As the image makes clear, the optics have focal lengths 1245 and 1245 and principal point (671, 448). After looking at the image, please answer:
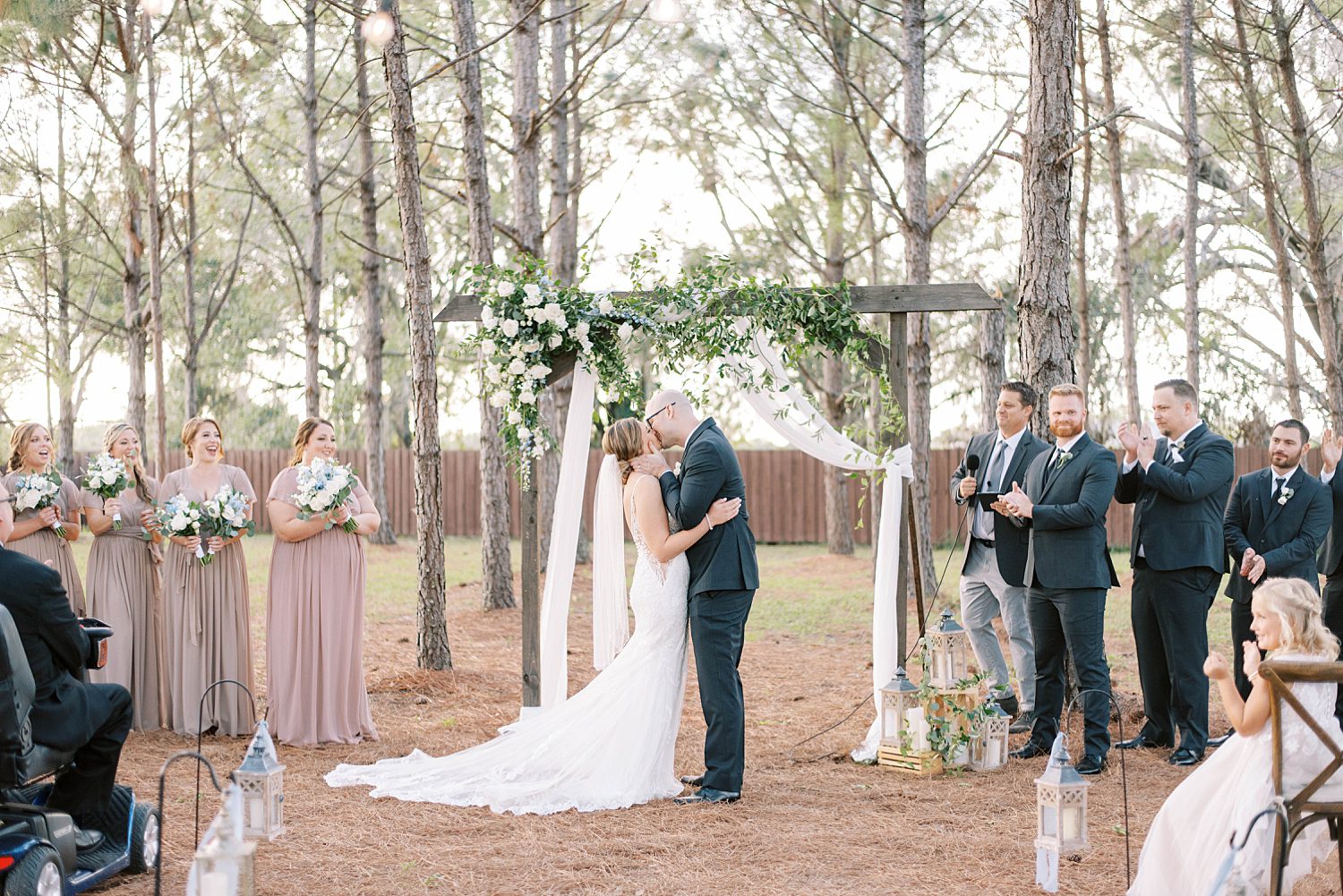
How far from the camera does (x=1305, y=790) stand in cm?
382

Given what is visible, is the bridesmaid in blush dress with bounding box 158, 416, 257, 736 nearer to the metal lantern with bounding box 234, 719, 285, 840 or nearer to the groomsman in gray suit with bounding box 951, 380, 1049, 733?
the metal lantern with bounding box 234, 719, 285, 840

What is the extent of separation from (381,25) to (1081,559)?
5.95 meters

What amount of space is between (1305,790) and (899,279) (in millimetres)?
19409

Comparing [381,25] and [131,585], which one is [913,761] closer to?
[131,585]

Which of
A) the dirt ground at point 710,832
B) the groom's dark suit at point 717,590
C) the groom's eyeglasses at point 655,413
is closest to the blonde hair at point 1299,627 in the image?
the dirt ground at point 710,832

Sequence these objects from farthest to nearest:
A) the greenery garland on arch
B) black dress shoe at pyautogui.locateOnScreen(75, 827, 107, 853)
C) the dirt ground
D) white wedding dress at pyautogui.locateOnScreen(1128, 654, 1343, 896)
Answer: the greenery garland on arch < the dirt ground < black dress shoe at pyautogui.locateOnScreen(75, 827, 107, 853) < white wedding dress at pyautogui.locateOnScreen(1128, 654, 1343, 896)

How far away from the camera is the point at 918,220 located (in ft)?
41.5

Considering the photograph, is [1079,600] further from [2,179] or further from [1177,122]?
[2,179]

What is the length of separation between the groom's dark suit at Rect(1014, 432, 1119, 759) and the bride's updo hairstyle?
6.95 feet

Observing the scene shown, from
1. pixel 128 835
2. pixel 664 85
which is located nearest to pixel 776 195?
pixel 664 85

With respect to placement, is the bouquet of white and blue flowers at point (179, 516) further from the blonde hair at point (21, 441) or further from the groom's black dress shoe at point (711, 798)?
the groom's black dress shoe at point (711, 798)

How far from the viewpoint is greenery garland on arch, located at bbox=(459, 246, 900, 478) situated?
7.32 metres

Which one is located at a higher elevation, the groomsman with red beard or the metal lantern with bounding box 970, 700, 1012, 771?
the groomsman with red beard

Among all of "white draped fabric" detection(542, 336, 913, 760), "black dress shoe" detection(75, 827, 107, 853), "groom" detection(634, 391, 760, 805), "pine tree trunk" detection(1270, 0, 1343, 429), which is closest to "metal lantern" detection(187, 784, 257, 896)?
"black dress shoe" detection(75, 827, 107, 853)
